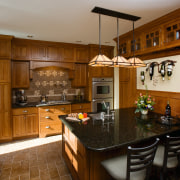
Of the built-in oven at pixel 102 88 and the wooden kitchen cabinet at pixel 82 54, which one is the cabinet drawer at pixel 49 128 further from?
the wooden kitchen cabinet at pixel 82 54

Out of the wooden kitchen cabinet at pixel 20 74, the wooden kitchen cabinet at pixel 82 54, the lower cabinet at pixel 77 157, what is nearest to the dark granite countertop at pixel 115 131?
the lower cabinet at pixel 77 157

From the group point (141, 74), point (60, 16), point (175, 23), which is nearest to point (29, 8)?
point (60, 16)

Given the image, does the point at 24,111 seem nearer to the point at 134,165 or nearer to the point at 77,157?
the point at 77,157

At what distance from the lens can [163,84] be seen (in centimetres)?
289

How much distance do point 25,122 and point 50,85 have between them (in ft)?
4.50

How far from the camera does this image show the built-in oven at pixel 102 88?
462 centimetres

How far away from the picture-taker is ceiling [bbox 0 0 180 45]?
6.83 ft

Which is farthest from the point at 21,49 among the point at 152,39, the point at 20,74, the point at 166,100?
the point at 166,100

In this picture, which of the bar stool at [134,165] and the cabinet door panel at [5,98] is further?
the cabinet door panel at [5,98]

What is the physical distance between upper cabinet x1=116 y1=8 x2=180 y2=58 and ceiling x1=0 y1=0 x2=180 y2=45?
4.5 inches

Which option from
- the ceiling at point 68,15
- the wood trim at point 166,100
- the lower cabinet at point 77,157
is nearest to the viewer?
the lower cabinet at point 77,157

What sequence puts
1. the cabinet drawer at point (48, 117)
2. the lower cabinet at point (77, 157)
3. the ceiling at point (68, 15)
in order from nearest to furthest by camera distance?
the lower cabinet at point (77, 157)
the ceiling at point (68, 15)
the cabinet drawer at point (48, 117)

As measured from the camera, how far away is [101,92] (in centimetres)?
471

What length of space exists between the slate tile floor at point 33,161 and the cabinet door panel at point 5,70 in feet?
5.34
